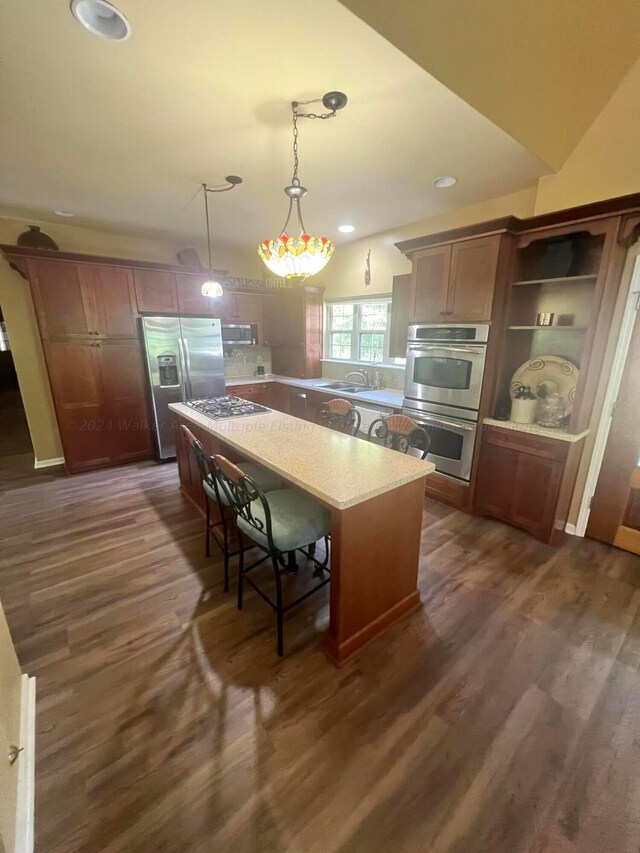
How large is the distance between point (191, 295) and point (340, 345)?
2.12 m

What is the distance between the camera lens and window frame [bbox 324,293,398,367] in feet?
14.2

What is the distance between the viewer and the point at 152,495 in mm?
3424

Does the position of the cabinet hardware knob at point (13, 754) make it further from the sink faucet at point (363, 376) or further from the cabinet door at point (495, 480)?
the sink faucet at point (363, 376)

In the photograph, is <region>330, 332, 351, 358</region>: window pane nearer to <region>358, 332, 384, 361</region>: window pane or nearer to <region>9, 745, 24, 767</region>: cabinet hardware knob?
<region>358, 332, 384, 361</region>: window pane

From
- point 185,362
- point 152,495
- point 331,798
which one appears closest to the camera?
point 331,798

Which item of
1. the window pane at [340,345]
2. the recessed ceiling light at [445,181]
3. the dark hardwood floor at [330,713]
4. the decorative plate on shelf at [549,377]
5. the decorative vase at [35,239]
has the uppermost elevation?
the recessed ceiling light at [445,181]

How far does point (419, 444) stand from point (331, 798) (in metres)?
1.91

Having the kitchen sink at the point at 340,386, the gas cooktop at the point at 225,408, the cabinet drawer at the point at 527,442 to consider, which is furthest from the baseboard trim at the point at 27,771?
the kitchen sink at the point at 340,386

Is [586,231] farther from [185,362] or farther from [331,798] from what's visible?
[185,362]

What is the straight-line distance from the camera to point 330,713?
1.47m

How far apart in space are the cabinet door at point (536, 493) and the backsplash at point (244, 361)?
4160 mm

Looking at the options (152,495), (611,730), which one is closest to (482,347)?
(611,730)

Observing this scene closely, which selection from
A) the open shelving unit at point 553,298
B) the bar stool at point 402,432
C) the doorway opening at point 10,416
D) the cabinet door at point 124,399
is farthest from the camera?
the doorway opening at point 10,416

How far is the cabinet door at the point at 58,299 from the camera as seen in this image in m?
3.48
